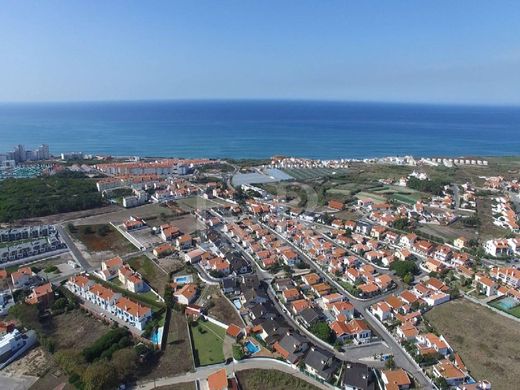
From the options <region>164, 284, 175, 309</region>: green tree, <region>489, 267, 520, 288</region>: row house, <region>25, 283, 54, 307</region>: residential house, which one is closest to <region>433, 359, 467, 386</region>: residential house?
<region>489, 267, 520, 288</region>: row house

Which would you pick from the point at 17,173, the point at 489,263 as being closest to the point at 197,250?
the point at 489,263

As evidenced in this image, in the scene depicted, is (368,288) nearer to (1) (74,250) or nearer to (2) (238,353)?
(2) (238,353)

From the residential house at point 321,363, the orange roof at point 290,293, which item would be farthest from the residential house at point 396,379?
the orange roof at point 290,293

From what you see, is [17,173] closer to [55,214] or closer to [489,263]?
[55,214]

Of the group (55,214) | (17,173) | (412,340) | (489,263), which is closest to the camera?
(412,340)

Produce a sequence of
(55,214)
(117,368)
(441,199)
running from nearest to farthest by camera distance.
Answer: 1. (117,368)
2. (55,214)
3. (441,199)

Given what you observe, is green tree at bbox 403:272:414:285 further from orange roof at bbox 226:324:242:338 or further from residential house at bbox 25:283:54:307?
residential house at bbox 25:283:54:307

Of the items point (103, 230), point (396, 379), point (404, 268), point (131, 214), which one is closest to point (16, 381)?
point (396, 379)
